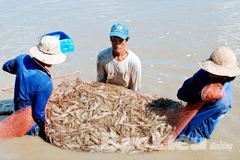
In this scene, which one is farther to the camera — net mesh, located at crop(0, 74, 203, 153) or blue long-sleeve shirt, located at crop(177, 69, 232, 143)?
net mesh, located at crop(0, 74, 203, 153)

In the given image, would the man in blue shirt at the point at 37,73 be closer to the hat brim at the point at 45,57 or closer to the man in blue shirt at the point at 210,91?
the hat brim at the point at 45,57

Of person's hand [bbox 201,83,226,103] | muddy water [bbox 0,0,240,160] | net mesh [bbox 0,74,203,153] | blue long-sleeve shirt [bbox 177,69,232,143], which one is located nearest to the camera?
person's hand [bbox 201,83,226,103]

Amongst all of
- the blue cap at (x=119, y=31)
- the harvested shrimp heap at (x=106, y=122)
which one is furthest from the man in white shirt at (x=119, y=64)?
the harvested shrimp heap at (x=106, y=122)

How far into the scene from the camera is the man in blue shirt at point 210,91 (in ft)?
13.7

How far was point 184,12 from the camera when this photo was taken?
11656mm

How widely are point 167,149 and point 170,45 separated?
4.94 metres

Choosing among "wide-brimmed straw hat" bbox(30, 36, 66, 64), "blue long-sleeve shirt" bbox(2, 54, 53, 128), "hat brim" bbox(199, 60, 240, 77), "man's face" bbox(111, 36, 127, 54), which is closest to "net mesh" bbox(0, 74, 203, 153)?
"blue long-sleeve shirt" bbox(2, 54, 53, 128)

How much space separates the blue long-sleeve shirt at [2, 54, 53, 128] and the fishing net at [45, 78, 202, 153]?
41 centimetres

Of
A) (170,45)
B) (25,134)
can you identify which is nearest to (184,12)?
(170,45)

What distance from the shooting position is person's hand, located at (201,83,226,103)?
165 inches

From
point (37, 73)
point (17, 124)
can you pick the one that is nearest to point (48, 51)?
point (37, 73)

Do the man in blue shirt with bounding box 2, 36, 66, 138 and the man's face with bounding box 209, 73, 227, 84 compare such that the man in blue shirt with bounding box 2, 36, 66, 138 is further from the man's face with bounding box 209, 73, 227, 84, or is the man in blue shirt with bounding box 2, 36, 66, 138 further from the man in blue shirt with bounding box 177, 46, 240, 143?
the man's face with bounding box 209, 73, 227, 84

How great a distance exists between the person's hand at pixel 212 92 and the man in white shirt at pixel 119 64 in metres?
1.72

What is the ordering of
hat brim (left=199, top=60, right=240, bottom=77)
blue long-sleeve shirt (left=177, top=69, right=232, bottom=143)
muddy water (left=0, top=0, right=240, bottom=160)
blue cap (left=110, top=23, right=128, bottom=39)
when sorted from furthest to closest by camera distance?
blue cap (left=110, top=23, right=128, bottom=39)
muddy water (left=0, top=0, right=240, bottom=160)
blue long-sleeve shirt (left=177, top=69, right=232, bottom=143)
hat brim (left=199, top=60, right=240, bottom=77)
